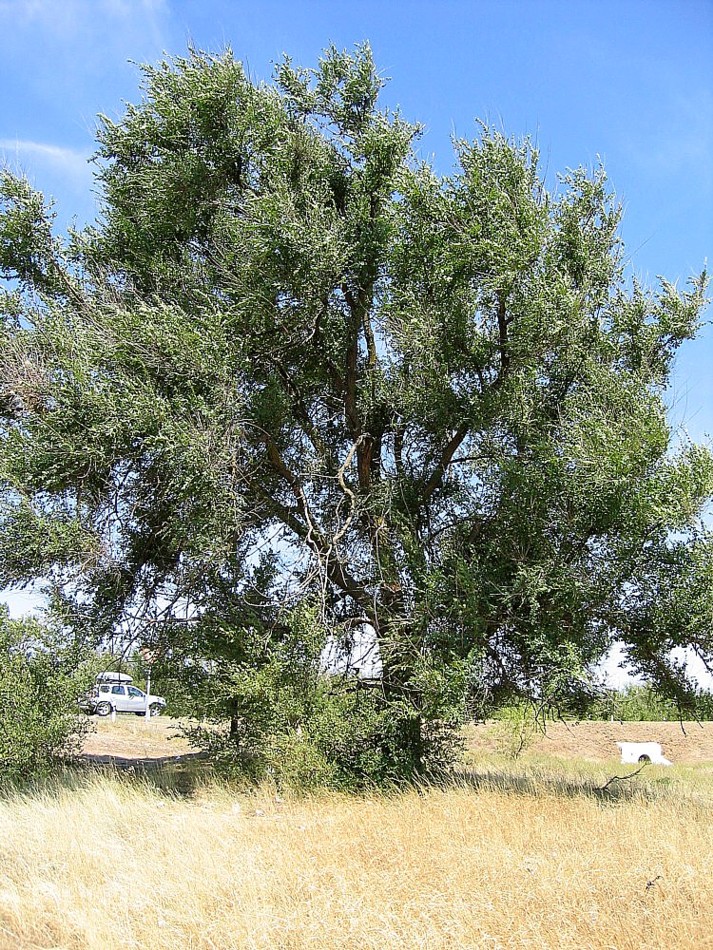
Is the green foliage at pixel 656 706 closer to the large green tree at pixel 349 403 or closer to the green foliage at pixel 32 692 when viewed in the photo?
the large green tree at pixel 349 403

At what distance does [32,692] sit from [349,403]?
6.47 metres

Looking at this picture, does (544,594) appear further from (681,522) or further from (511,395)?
(511,395)

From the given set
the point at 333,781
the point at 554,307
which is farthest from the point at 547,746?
the point at 554,307

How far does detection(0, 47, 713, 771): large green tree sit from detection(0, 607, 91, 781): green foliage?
69 centimetres

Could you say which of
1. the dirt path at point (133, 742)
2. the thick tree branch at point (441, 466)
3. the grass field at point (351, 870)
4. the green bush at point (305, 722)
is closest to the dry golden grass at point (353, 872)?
the grass field at point (351, 870)

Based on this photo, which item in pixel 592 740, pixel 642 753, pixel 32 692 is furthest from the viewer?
pixel 592 740

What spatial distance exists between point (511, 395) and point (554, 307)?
133cm

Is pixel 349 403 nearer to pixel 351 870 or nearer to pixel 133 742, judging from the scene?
pixel 351 870

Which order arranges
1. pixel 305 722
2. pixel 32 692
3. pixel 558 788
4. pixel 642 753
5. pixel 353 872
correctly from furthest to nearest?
pixel 642 753 → pixel 558 788 → pixel 32 692 → pixel 305 722 → pixel 353 872

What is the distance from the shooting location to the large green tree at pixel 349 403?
432 inches

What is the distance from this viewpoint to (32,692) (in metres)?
11.7

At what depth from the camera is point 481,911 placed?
243 inches

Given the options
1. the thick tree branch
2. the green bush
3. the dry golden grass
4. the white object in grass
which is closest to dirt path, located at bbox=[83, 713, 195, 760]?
the green bush

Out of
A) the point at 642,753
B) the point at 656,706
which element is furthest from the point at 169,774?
the point at 642,753
